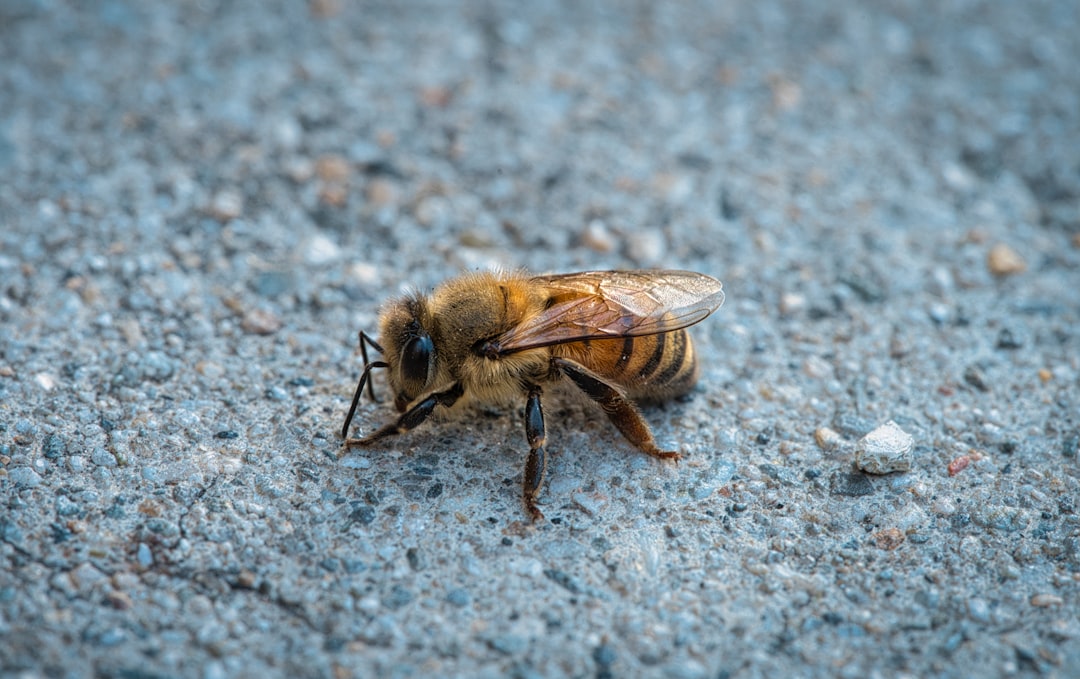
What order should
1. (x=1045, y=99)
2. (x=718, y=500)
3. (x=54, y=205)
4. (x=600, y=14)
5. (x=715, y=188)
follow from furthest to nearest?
1. (x=600, y=14)
2. (x=1045, y=99)
3. (x=715, y=188)
4. (x=54, y=205)
5. (x=718, y=500)

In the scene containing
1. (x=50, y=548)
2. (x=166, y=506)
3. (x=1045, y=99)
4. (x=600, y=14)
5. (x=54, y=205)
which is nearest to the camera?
(x=50, y=548)

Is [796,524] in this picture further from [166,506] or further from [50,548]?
[50,548]

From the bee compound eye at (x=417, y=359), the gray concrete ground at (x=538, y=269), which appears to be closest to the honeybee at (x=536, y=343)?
the bee compound eye at (x=417, y=359)

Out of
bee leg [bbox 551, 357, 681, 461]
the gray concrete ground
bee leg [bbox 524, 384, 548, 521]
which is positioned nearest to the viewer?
the gray concrete ground

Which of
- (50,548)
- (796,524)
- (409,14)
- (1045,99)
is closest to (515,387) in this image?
(796,524)

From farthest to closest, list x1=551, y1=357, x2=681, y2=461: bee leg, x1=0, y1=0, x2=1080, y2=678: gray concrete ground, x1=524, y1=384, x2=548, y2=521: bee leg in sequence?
1. x1=551, y1=357, x2=681, y2=461: bee leg
2. x1=524, y1=384, x2=548, y2=521: bee leg
3. x1=0, y1=0, x2=1080, y2=678: gray concrete ground

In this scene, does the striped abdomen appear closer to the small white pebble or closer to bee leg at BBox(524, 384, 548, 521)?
bee leg at BBox(524, 384, 548, 521)

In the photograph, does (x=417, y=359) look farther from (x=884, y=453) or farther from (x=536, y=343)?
(x=884, y=453)

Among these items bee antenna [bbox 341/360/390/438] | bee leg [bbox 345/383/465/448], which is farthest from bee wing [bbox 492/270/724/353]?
bee antenna [bbox 341/360/390/438]
